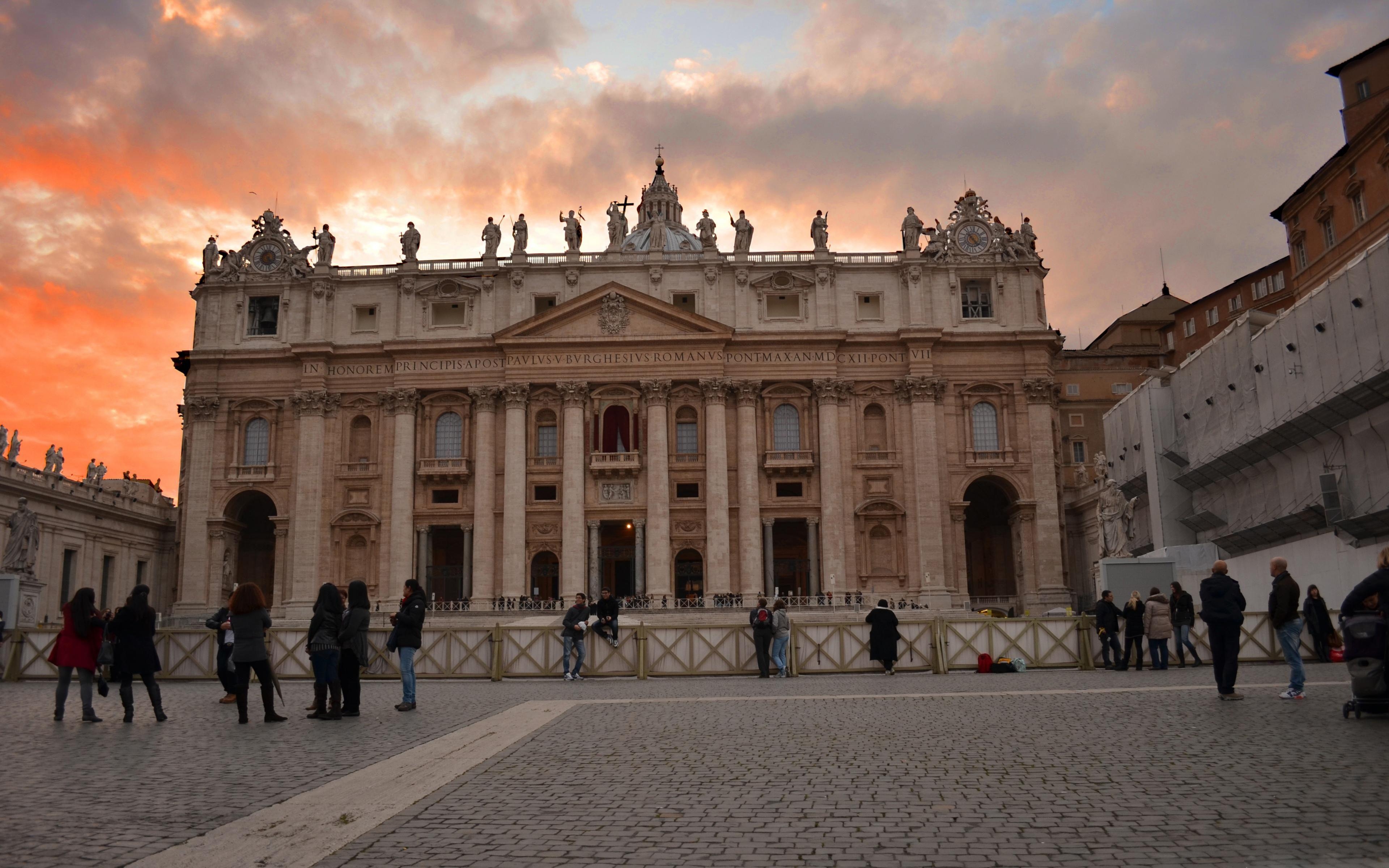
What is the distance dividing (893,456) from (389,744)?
151ft

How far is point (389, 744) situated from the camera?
11570 mm

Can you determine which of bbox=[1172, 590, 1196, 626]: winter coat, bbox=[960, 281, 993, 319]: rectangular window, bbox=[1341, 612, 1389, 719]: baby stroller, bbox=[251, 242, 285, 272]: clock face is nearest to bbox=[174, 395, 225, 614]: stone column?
bbox=[251, 242, 285, 272]: clock face

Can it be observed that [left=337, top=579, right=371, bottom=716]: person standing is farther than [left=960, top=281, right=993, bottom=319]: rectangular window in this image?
No

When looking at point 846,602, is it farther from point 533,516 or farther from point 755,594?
point 533,516

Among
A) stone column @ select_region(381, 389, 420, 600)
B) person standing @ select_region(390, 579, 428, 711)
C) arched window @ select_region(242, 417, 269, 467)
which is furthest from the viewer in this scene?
arched window @ select_region(242, 417, 269, 467)

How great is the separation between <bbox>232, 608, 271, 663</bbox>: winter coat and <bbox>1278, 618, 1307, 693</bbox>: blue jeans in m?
12.7

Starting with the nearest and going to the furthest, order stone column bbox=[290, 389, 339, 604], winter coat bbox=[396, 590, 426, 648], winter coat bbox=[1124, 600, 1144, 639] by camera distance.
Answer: winter coat bbox=[396, 590, 426, 648] → winter coat bbox=[1124, 600, 1144, 639] → stone column bbox=[290, 389, 339, 604]

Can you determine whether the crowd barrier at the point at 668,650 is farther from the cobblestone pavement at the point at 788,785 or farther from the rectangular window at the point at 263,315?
the rectangular window at the point at 263,315

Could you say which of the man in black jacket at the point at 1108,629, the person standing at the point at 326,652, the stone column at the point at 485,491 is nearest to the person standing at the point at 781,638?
the man in black jacket at the point at 1108,629

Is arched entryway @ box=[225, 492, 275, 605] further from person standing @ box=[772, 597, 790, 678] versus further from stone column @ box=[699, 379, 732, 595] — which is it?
person standing @ box=[772, 597, 790, 678]

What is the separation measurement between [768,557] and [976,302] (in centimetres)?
1745

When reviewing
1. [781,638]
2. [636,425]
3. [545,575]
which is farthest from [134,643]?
[636,425]

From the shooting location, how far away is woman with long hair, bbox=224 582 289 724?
1371 centimetres

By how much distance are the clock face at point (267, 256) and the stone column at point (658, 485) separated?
21.3 m
